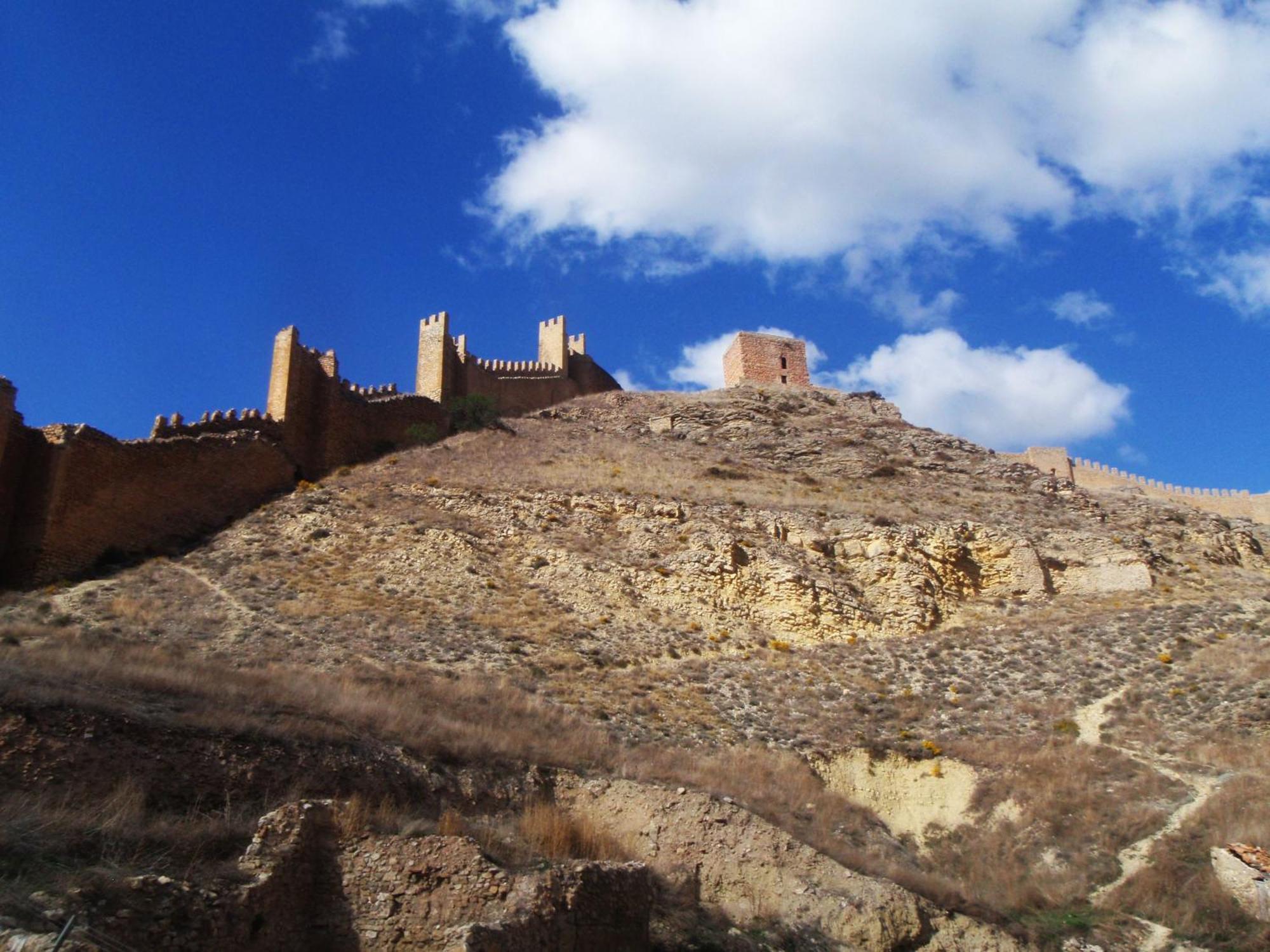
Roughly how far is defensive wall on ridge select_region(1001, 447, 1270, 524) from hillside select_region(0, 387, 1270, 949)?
14459 mm

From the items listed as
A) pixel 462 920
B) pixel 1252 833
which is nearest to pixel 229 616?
pixel 462 920

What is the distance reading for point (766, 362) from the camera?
163ft

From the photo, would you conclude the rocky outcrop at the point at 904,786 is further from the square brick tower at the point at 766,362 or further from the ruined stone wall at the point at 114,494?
the square brick tower at the point at 766,362

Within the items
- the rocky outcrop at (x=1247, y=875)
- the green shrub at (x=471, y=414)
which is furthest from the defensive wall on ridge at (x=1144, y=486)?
the rocky outcrop at (x=1247, y=875)

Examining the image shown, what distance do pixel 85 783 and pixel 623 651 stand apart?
47.9ft

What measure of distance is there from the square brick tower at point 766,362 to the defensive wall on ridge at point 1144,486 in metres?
11.1

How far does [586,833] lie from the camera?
1235cm

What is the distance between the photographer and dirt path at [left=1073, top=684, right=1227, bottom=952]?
13.5 m

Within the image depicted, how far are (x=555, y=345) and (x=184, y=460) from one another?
23.7 meters

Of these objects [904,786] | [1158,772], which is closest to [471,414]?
[904,786]

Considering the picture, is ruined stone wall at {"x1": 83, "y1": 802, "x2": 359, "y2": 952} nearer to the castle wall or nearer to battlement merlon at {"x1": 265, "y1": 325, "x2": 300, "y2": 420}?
the castle wall

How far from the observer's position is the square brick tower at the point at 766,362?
49281 millimetres

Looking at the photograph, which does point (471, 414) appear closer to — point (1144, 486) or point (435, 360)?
point (435, 360)

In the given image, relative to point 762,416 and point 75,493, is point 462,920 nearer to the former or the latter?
point 75,493
